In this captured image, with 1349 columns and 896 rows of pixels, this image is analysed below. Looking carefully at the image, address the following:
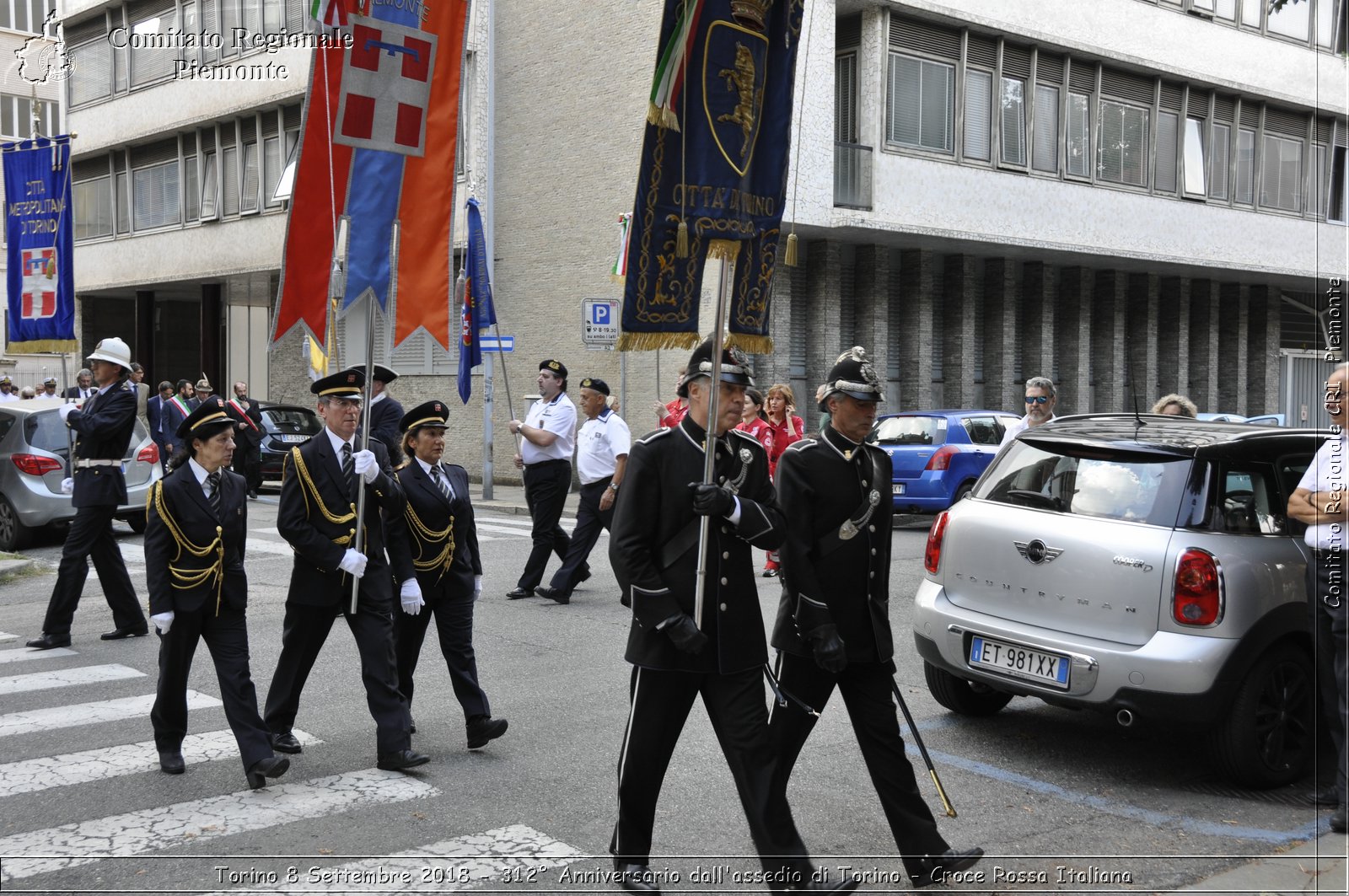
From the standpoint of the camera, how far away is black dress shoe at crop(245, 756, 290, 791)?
5.67 meters

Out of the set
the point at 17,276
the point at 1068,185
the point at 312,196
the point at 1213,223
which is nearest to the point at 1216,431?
the point at 312,196

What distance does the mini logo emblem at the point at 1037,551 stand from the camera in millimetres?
6066

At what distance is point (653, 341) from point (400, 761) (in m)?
2.40

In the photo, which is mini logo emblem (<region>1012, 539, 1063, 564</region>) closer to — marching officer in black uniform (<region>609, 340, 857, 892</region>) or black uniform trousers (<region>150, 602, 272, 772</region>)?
marching officer in black uniform (<region>609, 340, 857, 892</region>)

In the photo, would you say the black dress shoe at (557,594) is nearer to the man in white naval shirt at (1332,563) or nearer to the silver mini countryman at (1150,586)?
the silver mini countryman at (1150,586)

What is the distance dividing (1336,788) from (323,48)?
6313 millimetres

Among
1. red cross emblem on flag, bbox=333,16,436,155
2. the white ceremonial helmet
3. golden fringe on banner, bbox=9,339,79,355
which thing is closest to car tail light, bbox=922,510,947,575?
red cross emblem on flag, bbox=333,16,436,155

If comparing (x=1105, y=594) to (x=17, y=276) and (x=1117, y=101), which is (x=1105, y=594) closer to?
(x=17, y=276)

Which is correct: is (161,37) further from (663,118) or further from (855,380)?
(855,380)

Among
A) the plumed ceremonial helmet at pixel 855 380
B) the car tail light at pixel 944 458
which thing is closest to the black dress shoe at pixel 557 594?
the plumed ceremonial helmet at pixel 855 380

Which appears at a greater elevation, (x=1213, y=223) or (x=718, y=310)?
(x=1213, y=223)

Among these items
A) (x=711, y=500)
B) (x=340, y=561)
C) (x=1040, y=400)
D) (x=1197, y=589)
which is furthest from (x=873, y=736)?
(x=1040, y=400)

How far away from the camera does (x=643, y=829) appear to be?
A: 4.55m

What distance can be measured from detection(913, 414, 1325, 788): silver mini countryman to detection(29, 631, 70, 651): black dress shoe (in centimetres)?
638
